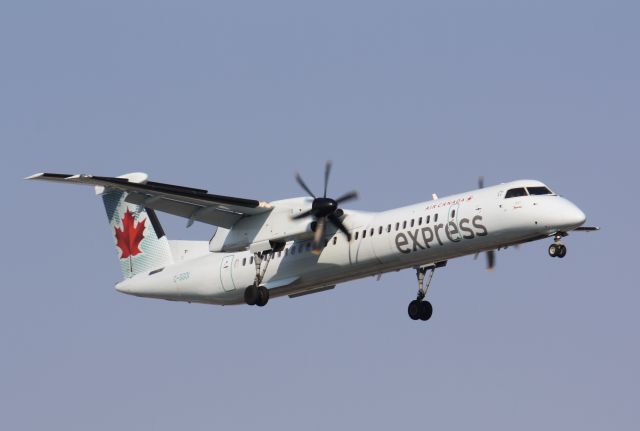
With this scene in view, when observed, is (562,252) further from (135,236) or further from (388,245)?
(135,236)

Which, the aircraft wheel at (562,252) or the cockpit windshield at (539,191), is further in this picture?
the cockpit windshield at (539,191)

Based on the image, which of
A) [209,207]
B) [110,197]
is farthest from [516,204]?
[110,197]

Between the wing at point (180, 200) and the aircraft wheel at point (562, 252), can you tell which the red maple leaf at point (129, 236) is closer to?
the wing at point (180, 200)

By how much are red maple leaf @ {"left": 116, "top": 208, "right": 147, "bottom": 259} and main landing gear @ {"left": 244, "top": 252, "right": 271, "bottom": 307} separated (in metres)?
5.62

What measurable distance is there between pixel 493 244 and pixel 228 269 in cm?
833

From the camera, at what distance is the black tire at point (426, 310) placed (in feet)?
118

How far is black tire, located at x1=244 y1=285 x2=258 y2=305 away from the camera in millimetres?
34688

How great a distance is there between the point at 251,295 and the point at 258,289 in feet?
0.85

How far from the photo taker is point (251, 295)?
114 feet

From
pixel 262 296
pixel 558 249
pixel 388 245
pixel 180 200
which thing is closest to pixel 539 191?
pixel 558 249

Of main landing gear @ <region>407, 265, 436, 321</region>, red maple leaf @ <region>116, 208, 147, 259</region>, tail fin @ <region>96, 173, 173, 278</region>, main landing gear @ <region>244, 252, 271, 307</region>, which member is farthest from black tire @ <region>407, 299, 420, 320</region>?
red maple leaf @ <region>116, 208, 147, 259</region>

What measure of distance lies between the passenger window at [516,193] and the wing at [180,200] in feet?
23.6

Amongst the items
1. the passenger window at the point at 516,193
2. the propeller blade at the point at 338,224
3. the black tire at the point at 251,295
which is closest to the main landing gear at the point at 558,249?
the passenger window at the point at 516,193

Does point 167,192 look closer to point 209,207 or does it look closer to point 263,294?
point 209,207
